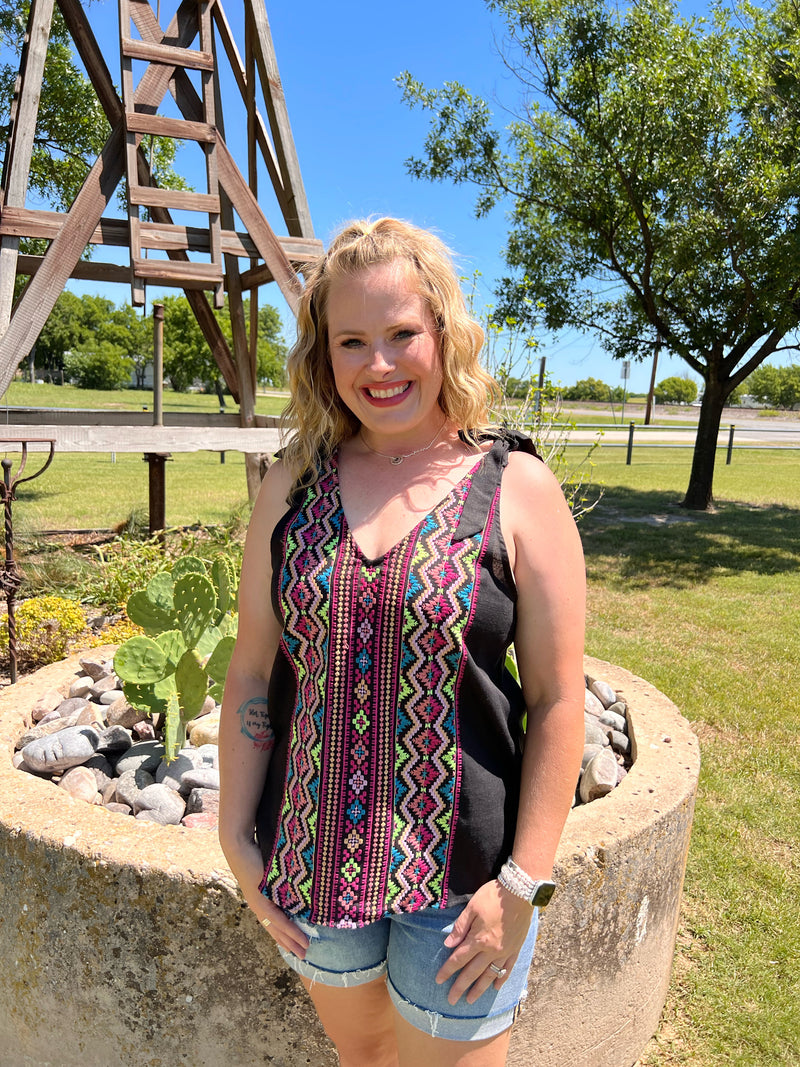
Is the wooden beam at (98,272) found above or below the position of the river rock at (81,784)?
above

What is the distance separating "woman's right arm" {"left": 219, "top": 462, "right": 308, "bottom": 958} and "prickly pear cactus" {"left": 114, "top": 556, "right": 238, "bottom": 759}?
1.08m

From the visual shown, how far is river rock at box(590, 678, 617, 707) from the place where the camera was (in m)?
3.11

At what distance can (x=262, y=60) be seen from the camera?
5.95 metres

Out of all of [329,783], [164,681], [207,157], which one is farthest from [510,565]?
[207,157]

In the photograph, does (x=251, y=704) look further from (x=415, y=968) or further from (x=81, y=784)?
(x=81, y=784)

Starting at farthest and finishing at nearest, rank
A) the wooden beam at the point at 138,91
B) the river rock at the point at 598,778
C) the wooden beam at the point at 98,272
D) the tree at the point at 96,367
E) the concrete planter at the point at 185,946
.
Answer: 1. the tree at the point at 96,367
2. the wooden beam at the point at 98,272
3. the wooden beam at the point at 138,91
4. the river rock at the point at 598,778
5. the concrete planter at the point at 185,946

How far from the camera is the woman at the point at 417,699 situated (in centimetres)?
135

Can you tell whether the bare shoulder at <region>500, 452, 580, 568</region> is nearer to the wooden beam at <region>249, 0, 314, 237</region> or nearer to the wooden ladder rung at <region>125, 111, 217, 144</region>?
the wooden ladder rung at <region>125, 111, 217, 144</region>

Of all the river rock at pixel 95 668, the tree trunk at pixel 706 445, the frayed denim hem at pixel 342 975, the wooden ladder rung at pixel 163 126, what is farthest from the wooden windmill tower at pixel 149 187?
the tree trunk at pixel 706 445

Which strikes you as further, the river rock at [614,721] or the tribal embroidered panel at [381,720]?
the river rock at [614,721]

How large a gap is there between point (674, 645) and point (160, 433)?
4.16 meters

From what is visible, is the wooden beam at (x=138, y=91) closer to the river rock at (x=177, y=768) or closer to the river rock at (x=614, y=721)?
the river rock at (x=177, y=768)

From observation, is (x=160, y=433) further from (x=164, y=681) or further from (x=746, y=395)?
(x=746, y=395)

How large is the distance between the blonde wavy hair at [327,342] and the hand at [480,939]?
82 centimetres
